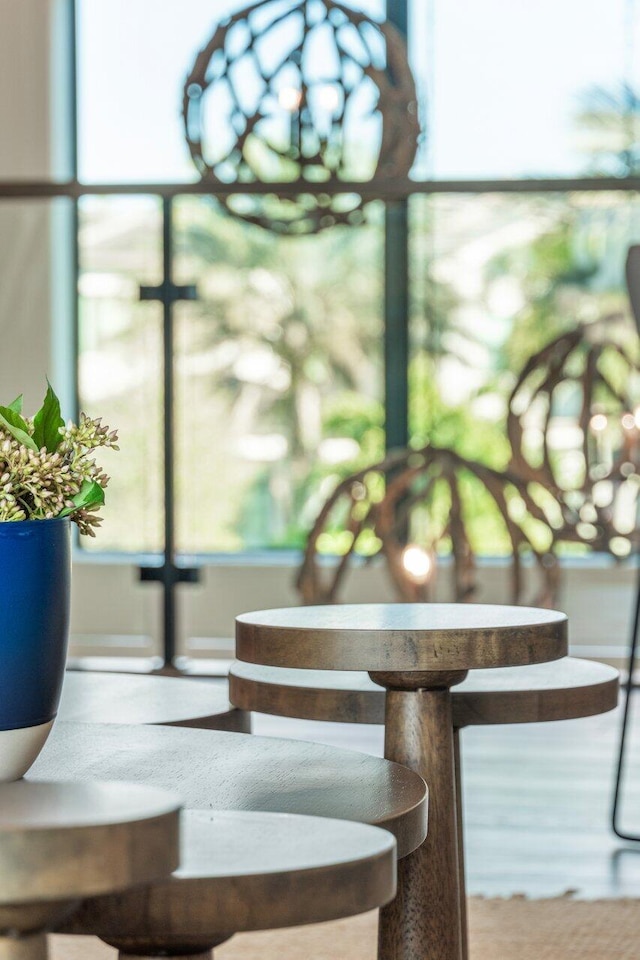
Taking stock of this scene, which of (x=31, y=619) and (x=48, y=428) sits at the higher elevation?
(x=48, y=428)

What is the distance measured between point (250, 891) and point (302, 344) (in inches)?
168

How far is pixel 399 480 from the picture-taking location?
3.76m

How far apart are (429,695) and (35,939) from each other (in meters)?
0.57

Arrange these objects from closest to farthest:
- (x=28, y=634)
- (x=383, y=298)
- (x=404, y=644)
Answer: (x=28, y=634) → (x=404, y=644) → (x=383, y=298)

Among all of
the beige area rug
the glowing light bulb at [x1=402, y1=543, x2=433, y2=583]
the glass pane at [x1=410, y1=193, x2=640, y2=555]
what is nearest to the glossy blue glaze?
the beige area rug

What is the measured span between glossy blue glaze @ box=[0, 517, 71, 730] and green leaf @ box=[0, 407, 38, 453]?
5cm

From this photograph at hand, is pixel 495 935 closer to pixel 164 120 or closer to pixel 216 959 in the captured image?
pixel 216 959

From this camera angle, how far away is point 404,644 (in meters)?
1.12

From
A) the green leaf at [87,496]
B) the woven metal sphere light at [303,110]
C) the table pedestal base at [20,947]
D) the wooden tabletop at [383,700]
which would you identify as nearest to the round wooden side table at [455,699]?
the wooden tabletop at [383,700]

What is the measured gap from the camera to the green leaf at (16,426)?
2.95 feet

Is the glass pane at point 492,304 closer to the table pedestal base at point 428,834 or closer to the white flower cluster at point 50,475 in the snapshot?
the table pedestal base at point 428,834

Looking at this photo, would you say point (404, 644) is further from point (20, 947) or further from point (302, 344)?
point (302, 344)

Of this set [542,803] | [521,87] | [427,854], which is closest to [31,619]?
[427,854]

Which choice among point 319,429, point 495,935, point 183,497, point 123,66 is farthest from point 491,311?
point 495,935
